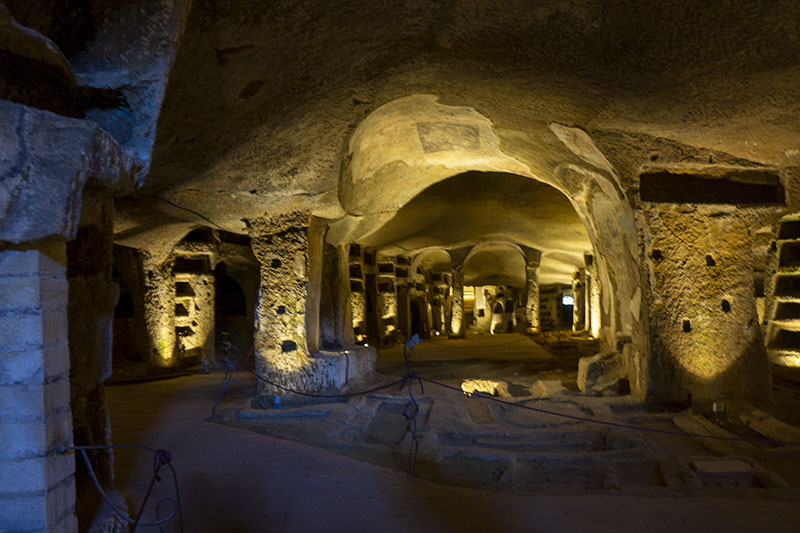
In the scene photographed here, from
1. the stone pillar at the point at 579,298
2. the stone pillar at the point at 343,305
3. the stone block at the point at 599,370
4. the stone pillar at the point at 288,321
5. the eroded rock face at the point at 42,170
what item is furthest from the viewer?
the stone pillar at the point at 579,298

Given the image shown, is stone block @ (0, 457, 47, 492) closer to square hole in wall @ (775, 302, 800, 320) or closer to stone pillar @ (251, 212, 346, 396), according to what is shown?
stone pillar @ (251, 212, 346, 396)

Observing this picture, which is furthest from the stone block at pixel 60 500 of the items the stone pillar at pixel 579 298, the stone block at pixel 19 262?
the stone pillar at pixel 579 298

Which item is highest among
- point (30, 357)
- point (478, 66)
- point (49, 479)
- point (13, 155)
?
point (478, 66)

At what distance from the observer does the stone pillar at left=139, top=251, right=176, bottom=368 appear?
9.79 metres

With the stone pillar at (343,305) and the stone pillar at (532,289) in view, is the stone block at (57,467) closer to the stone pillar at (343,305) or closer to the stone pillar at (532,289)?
the stone pillar at (343,305)

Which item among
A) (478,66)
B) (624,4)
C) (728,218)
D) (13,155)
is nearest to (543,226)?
(728,218)

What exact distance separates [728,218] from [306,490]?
577 cm

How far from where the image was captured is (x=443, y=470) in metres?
4.73

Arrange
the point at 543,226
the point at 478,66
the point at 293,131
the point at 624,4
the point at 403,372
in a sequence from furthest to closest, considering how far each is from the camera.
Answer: the point at 543,226
the point at 403,372
the point at 293,131
the point at 478,66
the point at 624,4

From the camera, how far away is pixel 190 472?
3.92 metres

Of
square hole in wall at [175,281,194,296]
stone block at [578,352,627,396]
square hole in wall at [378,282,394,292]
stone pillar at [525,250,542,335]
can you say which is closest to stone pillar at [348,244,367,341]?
square hole in wall at [378,282,394,292]

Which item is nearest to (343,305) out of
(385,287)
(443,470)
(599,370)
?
(599,370)

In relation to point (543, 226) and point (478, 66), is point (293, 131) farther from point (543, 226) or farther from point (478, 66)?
point (543, 226)

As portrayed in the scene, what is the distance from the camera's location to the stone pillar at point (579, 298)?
18280 mm
